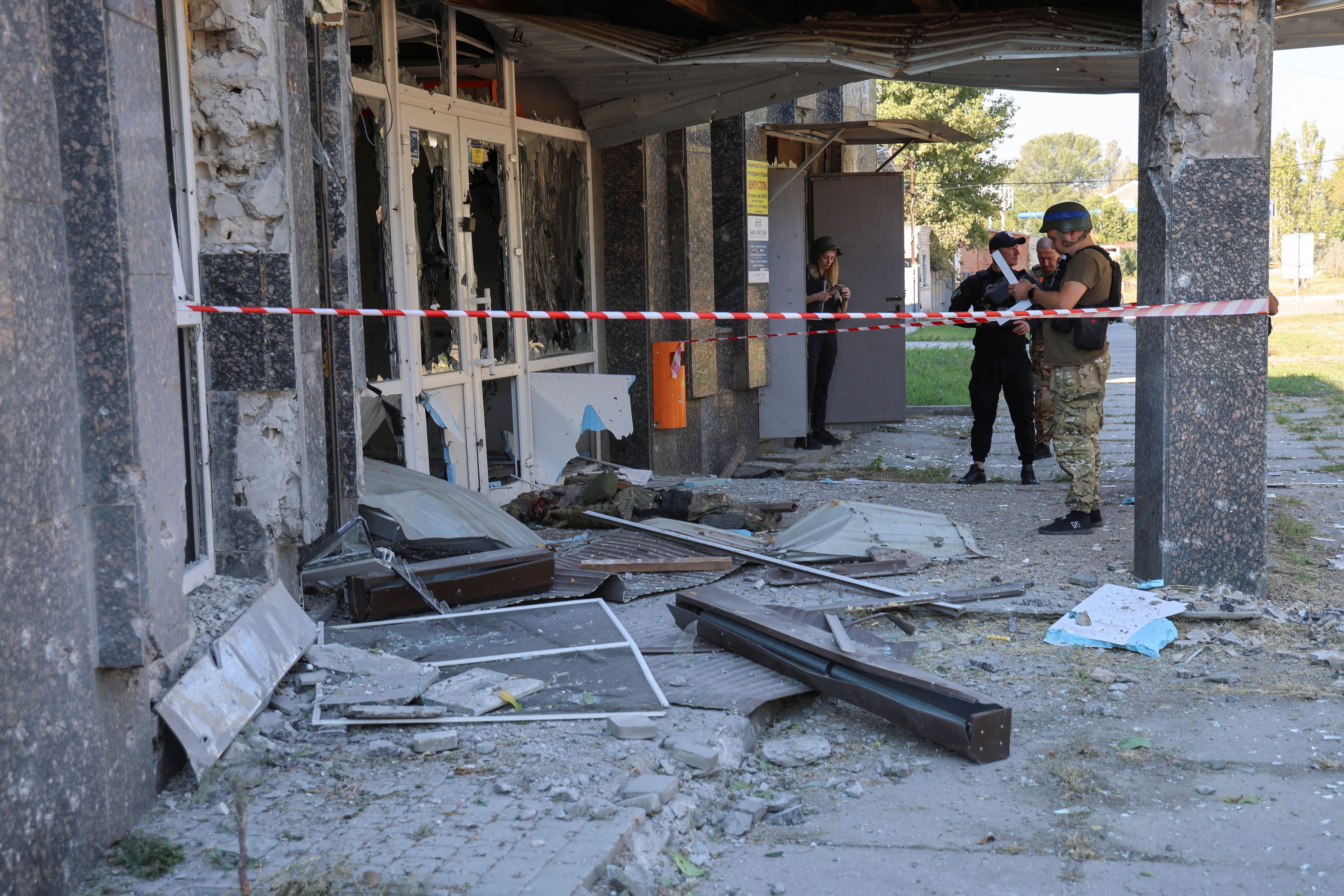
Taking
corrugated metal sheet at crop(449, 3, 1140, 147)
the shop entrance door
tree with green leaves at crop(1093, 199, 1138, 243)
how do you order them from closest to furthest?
corrugated metal sheet at crop(449, 3, 1140, 147), the shop entrance door, tree with green leaves at crop(1093, 199, 1138, 243)

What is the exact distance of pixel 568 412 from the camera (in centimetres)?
841

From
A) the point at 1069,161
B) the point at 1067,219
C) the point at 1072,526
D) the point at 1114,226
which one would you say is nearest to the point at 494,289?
the point at 1067,219

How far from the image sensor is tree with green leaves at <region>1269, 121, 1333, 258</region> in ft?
191

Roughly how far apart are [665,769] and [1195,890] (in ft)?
4.61

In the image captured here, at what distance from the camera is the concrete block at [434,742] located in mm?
3576

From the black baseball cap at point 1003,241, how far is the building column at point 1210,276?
272cm

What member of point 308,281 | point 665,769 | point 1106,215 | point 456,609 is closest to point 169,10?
point 308,281

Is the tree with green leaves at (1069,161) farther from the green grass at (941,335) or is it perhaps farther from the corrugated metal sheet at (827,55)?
the corrugated metal sheet at (827,55)

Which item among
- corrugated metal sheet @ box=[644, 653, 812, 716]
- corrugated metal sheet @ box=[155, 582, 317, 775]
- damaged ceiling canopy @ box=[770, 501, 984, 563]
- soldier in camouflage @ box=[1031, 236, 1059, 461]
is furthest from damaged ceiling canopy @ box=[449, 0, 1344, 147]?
corrugated metal sheet @ box=[155, 582, 317, 775]

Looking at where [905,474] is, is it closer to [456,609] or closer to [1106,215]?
[456,609]

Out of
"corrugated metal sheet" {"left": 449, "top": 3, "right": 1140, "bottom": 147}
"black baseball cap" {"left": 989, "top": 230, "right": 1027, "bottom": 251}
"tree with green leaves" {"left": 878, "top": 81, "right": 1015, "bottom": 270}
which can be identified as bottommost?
"black baseball cap" {"left": 989, "top": 230, "right": 1027, "bottom": 251}

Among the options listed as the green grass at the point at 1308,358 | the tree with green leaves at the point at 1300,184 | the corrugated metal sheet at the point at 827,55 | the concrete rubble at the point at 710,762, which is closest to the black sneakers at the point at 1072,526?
the concrete rubble at the point at 710,762

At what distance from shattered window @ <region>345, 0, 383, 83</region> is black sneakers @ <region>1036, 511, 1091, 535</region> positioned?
443cm

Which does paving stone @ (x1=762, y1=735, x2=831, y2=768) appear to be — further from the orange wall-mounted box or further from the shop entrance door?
the shop entrance door
